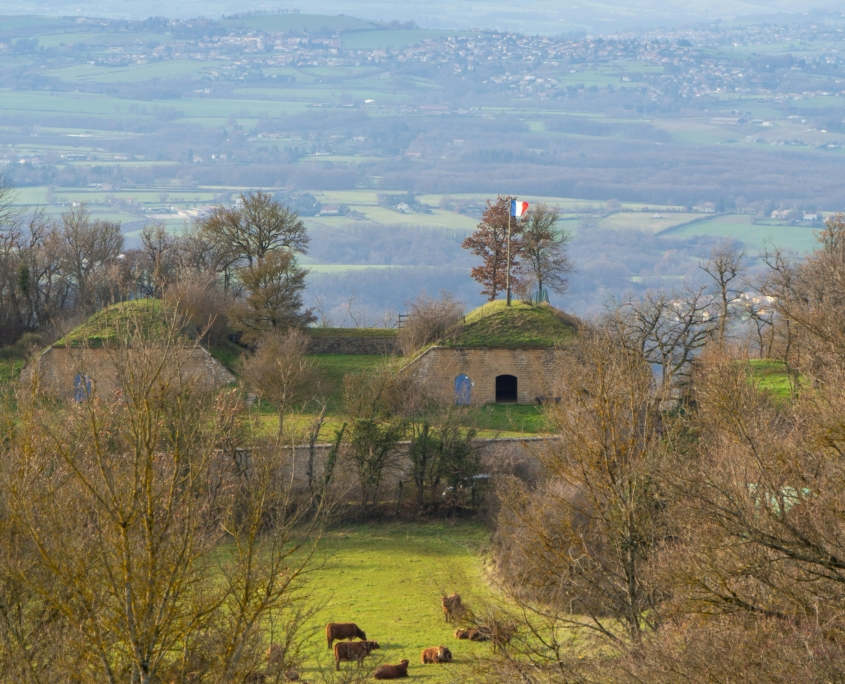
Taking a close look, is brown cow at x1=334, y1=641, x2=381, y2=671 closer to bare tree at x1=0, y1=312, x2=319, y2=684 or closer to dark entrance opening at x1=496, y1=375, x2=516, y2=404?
bare tree at x1=0, y1=312, x2=319, y2=684

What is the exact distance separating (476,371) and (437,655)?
1825cm

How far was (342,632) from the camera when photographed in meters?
23.5

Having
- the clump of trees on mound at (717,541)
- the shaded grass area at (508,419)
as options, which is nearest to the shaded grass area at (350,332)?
the shaded grass area at (508,419)

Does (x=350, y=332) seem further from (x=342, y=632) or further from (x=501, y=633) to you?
(x=501, y=633)

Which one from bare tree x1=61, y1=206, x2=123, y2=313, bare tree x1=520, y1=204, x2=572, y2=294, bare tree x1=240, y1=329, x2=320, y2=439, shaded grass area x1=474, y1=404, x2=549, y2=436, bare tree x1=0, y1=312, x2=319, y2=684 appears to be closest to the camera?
bare tree x1=0, y1=312, x2=319, y2=684

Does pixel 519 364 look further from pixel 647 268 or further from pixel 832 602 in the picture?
pixel 647 268

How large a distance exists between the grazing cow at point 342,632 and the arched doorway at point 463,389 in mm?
16232

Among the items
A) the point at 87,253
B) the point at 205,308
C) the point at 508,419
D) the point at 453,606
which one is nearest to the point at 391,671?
the point at 453,606

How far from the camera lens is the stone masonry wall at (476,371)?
3903 cm

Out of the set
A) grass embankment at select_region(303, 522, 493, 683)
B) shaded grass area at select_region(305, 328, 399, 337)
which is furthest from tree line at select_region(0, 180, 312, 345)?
grass embankment at select_region(303, 522, 493, 683)

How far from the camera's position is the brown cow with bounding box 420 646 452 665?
21.6 m

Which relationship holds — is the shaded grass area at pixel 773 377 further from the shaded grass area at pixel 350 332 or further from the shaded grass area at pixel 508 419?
the shaded grass area at pixel 350 332

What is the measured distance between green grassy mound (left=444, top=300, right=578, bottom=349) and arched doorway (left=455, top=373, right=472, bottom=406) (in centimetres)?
112

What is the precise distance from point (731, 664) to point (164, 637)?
6339 millimetres
